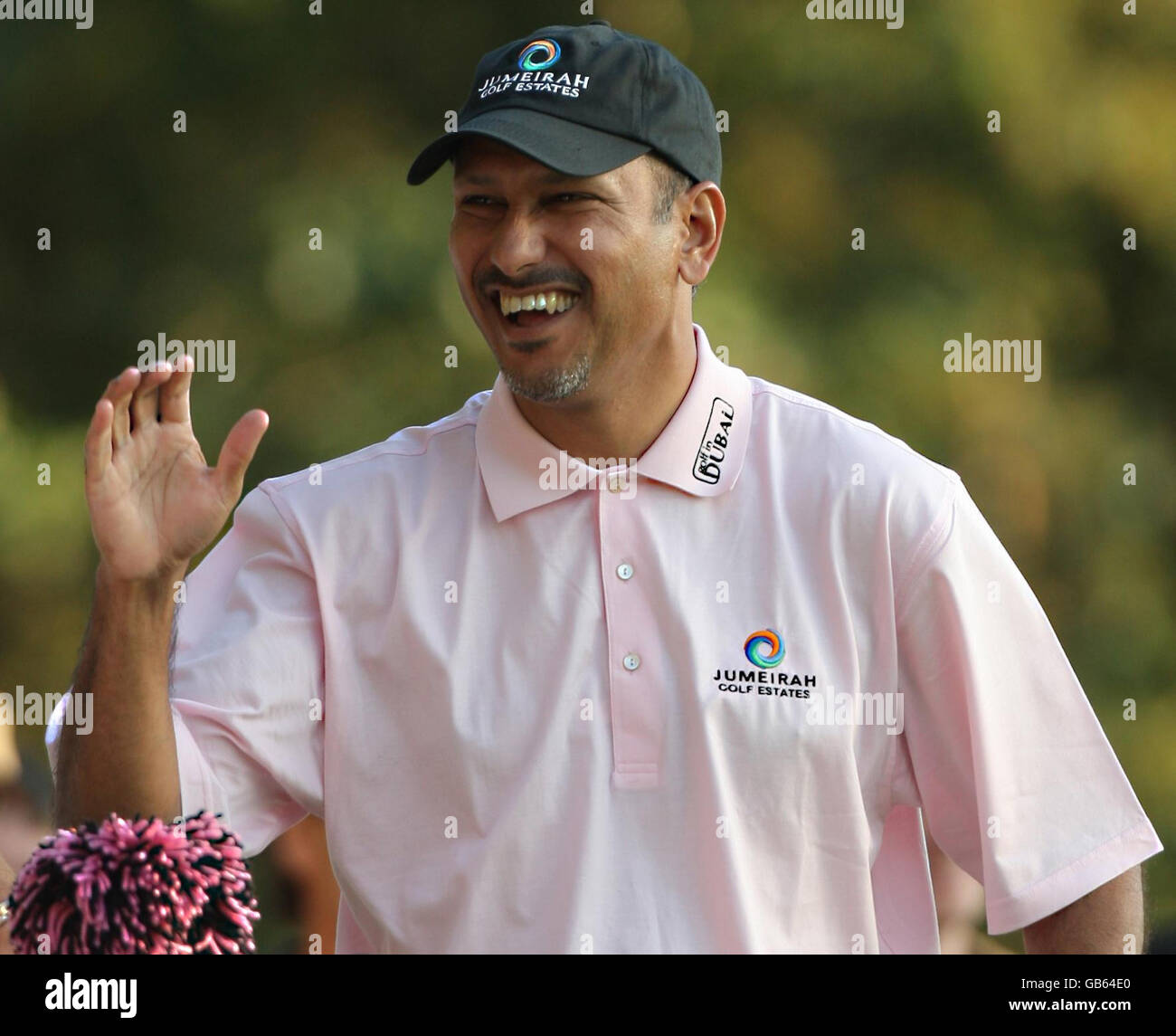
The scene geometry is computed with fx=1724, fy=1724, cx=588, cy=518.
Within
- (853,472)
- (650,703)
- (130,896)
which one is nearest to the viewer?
(130,896)

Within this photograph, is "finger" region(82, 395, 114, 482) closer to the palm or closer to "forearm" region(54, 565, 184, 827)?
the palm

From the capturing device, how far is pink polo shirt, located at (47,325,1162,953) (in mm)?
2031

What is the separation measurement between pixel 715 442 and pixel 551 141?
44 centimetres

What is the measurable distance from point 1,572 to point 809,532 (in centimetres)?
219

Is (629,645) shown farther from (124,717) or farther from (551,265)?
(124,717)

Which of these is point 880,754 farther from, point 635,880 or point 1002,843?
point 635,880

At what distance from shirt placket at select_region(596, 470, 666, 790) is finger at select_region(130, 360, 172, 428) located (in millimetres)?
572

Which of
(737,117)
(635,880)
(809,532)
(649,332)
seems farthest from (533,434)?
(737,117)

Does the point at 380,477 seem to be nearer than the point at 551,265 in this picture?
No

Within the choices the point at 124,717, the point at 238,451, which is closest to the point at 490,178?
the point at 238,451

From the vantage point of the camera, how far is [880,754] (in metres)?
2.13

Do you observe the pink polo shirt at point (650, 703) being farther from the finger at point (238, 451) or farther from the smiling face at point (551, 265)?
the finger at point (238, 451)

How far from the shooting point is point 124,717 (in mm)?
1910

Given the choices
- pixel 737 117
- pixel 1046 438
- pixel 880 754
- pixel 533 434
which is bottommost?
pixel 880 754
